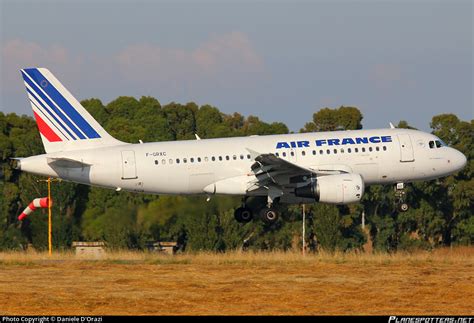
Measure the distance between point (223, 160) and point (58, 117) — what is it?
834 centimetres

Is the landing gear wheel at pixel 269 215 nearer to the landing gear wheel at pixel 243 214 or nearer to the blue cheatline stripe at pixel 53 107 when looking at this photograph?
the landing gear wheel at pixel 243 214

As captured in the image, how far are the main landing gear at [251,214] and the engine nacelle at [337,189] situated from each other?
2041 millimetres

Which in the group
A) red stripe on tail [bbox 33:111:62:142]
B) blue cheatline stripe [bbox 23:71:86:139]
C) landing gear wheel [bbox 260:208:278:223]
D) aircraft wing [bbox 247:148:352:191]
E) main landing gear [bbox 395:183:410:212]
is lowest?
landing gear wheel [bbox 260:208:278:223]

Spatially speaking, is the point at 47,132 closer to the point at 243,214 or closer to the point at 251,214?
the point at 243,214

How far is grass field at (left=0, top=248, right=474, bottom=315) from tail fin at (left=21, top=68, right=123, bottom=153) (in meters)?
5.52

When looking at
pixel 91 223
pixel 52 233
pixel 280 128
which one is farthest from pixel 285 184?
pixel 280 128

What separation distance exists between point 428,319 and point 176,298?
353 inches

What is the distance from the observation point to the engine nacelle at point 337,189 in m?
48.2

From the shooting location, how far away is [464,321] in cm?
2617

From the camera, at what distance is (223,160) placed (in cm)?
4975

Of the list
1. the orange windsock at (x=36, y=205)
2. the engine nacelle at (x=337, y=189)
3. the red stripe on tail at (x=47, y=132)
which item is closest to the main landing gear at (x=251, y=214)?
the engine nacelle at (x=337, y=189)

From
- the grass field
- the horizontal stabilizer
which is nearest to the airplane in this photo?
the horizontal stabilizer

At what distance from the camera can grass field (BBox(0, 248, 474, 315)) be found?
30625 millimetres

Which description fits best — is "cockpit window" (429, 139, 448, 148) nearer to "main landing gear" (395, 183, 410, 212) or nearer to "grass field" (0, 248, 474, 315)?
"main landing gear" (395, 183, 410, 212)
